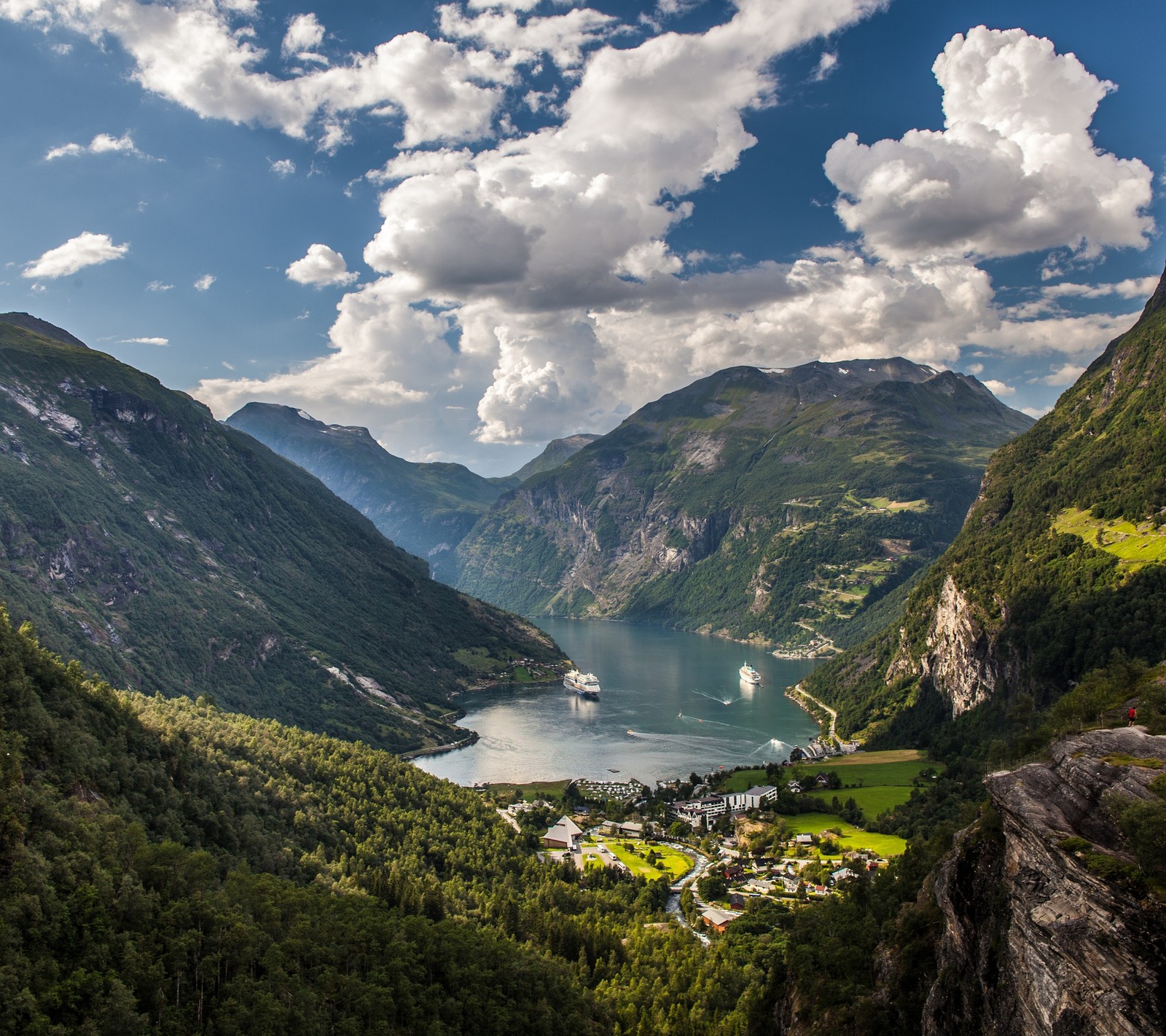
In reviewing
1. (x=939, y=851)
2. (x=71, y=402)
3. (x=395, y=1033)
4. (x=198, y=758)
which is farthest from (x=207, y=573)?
(x=939, y=851)

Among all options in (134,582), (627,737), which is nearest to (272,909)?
(627,737)

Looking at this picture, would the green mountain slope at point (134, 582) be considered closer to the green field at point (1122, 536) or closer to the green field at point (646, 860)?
the green field at point (646, 860)

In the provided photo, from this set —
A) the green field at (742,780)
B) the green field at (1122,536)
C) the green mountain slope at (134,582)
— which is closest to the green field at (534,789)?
the green field at (742,780)

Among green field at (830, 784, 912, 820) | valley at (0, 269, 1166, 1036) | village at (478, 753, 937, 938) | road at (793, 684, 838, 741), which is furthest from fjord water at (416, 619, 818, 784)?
green field at (830, 784, 912, 820)

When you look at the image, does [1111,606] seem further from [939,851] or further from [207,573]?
[207,573]

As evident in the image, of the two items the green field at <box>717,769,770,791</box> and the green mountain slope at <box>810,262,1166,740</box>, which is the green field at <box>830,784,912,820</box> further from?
the green mountain slope at <box>810,262,1166,740</box>

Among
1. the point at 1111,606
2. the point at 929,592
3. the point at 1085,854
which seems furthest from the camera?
the point at 929,592
